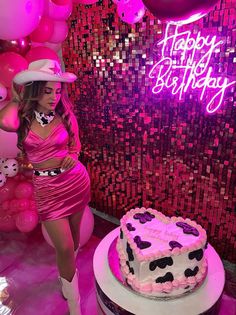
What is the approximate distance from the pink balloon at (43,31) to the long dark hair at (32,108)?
3.02ft

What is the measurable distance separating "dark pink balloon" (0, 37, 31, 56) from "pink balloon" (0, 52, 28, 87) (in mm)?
170

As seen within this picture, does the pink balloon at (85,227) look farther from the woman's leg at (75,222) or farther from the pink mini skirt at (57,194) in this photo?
the pink mini skirt at (57,194)

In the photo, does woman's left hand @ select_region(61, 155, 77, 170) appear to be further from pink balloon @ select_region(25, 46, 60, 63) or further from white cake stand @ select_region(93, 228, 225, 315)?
pink balloon @ select_region(25, 46, 60, 63)

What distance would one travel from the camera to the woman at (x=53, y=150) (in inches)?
77.7

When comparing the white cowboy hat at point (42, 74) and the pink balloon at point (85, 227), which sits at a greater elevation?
the white cowboy hat at point (42, 74)

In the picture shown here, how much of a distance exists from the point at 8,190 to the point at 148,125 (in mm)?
1611

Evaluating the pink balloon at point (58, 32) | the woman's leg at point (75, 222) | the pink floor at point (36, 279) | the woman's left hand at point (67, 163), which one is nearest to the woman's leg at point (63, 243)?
the woman's leg at point (75, 222)

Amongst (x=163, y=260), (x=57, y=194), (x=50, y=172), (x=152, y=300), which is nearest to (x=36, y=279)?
(x=57, y=194)

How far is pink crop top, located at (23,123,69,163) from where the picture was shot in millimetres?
2062

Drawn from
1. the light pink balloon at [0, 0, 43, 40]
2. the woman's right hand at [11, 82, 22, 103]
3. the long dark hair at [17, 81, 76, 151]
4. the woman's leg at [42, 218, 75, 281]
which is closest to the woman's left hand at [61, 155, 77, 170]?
the long dark hair at [17, 81, 76, 151]

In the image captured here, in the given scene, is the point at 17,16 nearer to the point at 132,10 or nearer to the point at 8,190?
the point at 132,10

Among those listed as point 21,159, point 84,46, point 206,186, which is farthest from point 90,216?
point 84,46

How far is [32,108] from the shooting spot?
6.73 ft

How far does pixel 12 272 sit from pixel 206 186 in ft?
6.67
